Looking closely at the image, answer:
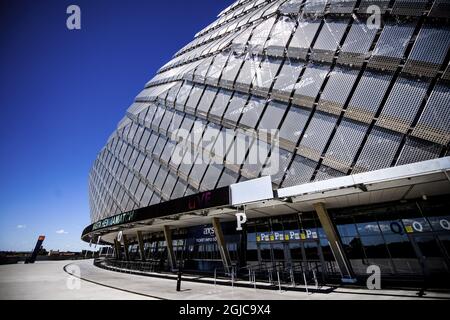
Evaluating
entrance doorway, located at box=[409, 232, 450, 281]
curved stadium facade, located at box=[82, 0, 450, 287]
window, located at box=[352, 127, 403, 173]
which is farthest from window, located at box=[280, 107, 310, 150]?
entrance doorway, located at box=[409, 232, 450, 281]

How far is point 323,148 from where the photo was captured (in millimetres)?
11828

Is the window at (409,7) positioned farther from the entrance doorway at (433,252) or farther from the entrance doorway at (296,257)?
the entrance doorway at (296,257)

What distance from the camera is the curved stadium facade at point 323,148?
33.0 feet

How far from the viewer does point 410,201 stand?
12.3 meters

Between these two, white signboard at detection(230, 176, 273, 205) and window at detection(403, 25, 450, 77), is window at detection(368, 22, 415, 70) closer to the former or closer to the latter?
window at detection(403, 25, 450, 77)

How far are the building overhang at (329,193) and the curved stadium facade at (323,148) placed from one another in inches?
2.4

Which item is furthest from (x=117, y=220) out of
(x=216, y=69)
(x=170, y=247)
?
(x=216, y=69)

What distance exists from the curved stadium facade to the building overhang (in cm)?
6

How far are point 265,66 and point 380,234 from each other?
44.2ft

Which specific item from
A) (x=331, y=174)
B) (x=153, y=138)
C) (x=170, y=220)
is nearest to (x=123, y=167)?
(x=153, y=138)

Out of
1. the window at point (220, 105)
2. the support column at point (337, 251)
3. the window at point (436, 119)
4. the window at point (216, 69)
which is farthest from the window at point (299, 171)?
the window at point (216, 69)

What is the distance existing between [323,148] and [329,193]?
2441 mm

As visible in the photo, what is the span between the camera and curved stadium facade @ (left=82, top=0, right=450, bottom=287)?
1005cm
